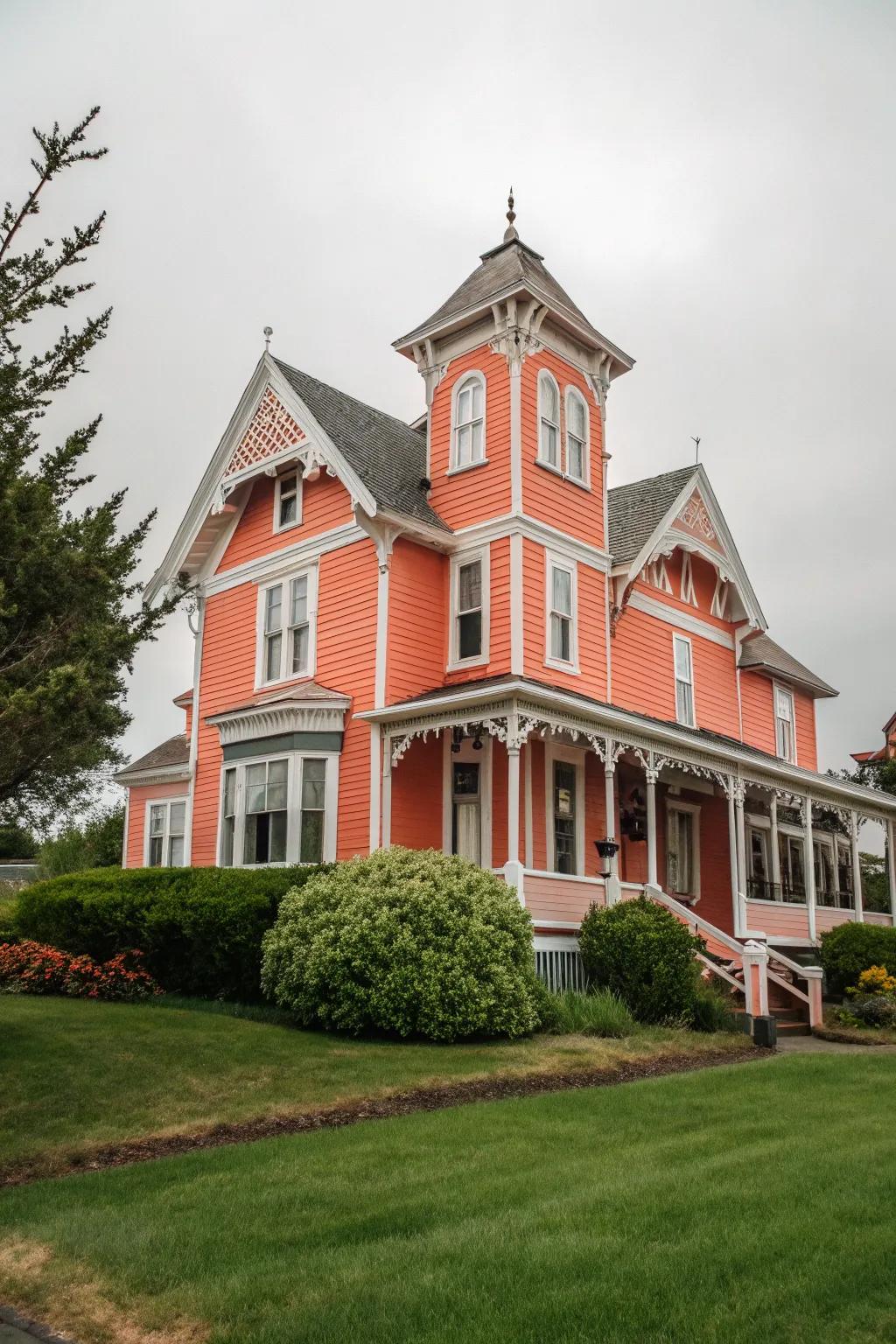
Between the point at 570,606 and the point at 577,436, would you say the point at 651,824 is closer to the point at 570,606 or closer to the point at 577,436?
the point at 570,606

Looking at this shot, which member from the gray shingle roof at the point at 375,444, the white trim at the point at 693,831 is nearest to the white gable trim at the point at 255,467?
the gray shingle roof at the point at 375,444

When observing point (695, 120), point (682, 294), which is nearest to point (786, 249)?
point (682, 294)

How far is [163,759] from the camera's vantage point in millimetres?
24609

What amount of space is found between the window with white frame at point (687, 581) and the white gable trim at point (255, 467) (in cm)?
812

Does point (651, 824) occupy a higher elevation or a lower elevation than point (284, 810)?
lower

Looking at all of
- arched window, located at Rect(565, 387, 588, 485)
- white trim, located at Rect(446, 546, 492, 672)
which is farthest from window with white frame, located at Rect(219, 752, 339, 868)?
arched window, located at Rect(565, 387, 588, 485)

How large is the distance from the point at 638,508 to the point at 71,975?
13.7 meters

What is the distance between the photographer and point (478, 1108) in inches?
411

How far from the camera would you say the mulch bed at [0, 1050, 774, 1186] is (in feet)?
29.9

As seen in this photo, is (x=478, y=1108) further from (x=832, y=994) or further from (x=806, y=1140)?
(x=832, y=994)

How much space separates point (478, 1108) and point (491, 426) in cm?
1323

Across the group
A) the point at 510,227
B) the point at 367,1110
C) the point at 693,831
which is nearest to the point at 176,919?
the point at 367,1110

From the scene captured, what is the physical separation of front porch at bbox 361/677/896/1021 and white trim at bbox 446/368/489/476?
4.44m

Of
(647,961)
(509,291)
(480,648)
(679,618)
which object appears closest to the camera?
(647,961)
